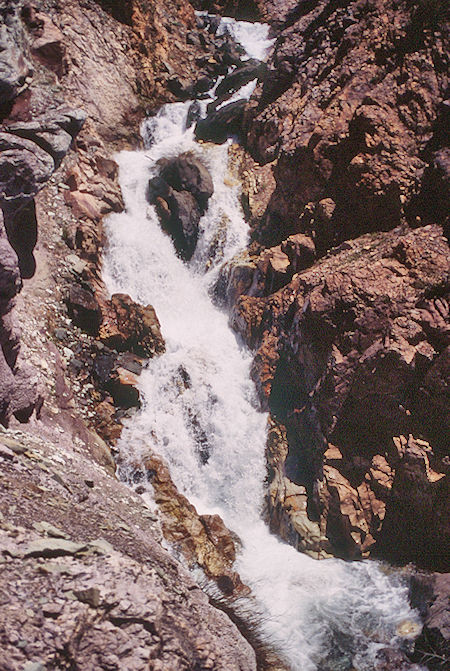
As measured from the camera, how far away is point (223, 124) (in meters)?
22.1

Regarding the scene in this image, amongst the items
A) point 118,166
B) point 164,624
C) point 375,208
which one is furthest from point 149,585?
point 118,166

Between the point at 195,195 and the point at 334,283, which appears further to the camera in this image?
the point at 195,195

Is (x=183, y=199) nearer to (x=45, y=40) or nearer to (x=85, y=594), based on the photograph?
(x=45, y=40)

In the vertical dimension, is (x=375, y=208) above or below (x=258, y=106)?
below

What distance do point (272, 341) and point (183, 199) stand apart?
28.4 ft

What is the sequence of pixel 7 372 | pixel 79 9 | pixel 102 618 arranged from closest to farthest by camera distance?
pixel 102 618, pixel 7 372, pixel 79 9

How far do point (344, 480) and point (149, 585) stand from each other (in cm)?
785

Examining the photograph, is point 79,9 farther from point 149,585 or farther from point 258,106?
point 149,585

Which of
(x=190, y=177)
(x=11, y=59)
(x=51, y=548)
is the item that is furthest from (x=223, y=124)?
(x=51, y=548)

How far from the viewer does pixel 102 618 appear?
4887 millimetres

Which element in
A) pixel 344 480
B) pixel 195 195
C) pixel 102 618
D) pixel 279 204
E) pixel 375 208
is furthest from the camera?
pixel 195 195

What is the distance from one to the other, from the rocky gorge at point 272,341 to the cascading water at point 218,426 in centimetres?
35

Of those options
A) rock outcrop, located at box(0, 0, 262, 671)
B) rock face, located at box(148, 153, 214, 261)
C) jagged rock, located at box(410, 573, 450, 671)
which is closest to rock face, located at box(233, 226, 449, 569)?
jagged rock, located at box(410, 573, 450, 671)

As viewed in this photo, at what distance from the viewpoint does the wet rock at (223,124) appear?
22.0 m
